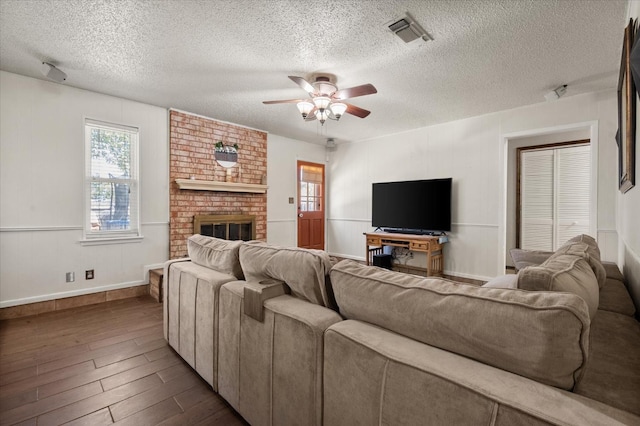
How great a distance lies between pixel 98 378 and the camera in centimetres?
203

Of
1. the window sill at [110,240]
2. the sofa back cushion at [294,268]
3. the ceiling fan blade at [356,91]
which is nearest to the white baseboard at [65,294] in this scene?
the window sill at [110,240]

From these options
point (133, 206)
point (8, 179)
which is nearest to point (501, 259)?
point (133, 206)

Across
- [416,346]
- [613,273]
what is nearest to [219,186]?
[416,346]

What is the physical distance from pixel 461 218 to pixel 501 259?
0.83 meters

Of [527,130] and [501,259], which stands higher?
[527,130]

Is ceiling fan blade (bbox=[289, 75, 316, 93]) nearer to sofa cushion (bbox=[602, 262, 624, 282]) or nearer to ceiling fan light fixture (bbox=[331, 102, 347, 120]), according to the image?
ceiling fan light fixture (bbox=[331, 102, 347, 120])

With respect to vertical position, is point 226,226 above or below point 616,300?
above

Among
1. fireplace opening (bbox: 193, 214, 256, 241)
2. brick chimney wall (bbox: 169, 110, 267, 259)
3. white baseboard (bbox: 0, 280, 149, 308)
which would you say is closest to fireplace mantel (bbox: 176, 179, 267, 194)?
brick chimney wall (bbox: 169, 110, 267, 259)

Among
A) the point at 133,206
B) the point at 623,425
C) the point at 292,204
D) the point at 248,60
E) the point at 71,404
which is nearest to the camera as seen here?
the point at 623,425

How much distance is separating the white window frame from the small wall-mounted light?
5.29 m

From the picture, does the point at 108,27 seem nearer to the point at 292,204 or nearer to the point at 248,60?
the point at 248,60

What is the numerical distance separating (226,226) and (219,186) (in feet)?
2.25

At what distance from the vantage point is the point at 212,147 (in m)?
4.71

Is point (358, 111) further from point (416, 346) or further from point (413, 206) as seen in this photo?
point (416, 346)
